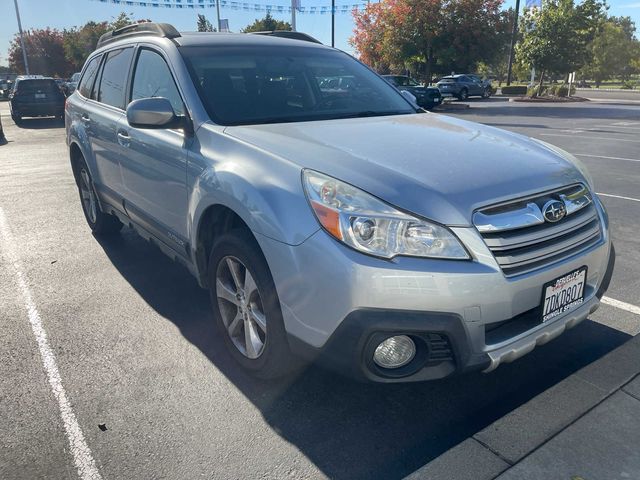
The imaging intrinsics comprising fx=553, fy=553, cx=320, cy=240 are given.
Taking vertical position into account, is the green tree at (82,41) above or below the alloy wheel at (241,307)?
above

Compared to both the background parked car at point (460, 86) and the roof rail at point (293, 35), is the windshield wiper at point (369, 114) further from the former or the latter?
the background parked car at point (460, 86)

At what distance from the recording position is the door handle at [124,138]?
13.1 feet

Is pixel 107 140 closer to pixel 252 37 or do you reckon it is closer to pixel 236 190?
pixel 252 37

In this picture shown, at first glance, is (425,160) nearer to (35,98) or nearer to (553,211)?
(553,211)

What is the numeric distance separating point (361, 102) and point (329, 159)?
1473mm

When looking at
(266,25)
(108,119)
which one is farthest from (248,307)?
(266,25)

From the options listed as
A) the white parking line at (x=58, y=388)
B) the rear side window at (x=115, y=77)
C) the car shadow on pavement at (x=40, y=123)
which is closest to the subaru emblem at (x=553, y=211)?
the white parking line at (x=58, y=388)

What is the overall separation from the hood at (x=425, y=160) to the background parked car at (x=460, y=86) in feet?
101

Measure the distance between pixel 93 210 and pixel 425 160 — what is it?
409cm

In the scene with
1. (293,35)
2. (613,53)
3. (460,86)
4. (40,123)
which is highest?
(613,53)

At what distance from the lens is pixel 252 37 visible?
4137mm

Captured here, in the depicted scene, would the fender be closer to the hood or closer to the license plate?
the hood

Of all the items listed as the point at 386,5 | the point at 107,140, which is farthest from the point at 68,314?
the point at 386,5

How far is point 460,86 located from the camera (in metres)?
32.8
